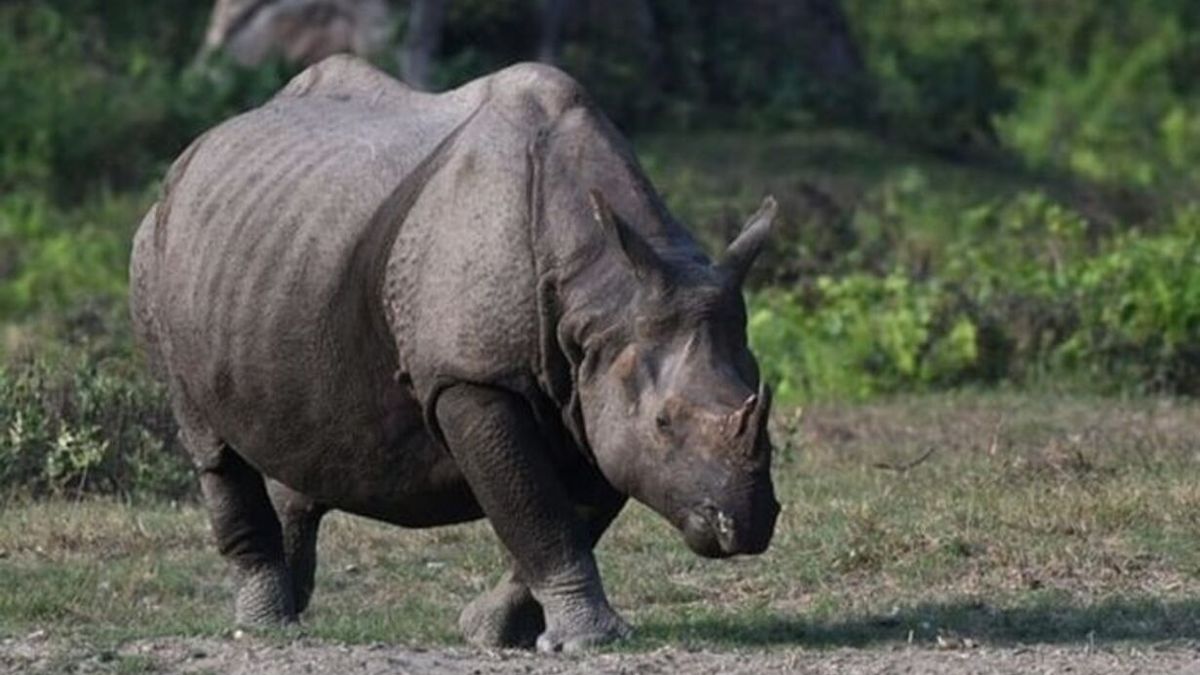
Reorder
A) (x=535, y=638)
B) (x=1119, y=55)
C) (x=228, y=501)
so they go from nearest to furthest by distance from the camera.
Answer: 1. (x=535, y=638)
2. (x=228, y=501)
3. (x=1119, y=55)

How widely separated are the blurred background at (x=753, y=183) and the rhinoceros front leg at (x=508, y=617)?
Answer: 3288mm

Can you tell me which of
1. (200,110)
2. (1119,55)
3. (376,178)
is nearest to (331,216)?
(376,178)

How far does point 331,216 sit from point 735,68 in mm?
15370

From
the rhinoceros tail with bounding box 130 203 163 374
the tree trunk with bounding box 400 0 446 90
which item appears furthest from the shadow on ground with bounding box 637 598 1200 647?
the tree trunk with bounding box 400 0 446 90

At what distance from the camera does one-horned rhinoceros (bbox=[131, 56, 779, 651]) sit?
8555 millimetres

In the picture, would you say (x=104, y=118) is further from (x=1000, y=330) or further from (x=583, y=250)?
(x=583, y=250)

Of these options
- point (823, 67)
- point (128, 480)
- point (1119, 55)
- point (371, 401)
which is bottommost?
point (1119, 55)

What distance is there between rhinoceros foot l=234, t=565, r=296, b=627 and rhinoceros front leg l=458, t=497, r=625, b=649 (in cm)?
71

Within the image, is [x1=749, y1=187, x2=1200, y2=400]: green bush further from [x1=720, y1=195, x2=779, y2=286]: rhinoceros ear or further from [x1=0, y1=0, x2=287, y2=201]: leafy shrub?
[x1=720, y1=195, x2=779, y2=286]: rhinoceros ear

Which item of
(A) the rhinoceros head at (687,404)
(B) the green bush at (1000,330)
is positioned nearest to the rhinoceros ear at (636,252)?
(A) the rhinoceros head at (687,404)

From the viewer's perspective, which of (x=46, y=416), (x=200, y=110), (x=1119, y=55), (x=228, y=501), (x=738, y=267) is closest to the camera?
(x=738, y=267)

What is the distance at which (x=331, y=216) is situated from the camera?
9.25m

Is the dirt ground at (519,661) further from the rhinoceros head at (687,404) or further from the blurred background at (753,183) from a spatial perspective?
the blurred background at (753,183)

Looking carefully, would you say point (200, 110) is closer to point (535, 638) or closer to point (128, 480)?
point (128, 480)
